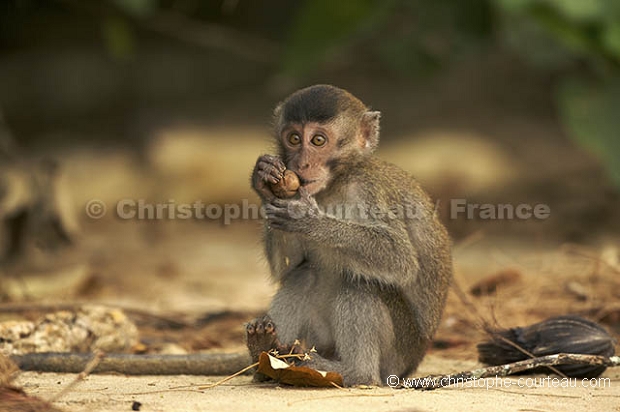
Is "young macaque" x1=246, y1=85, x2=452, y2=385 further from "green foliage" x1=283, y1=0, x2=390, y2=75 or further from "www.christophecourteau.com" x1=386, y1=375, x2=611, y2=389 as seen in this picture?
"green foliage" x1=283, y1=0, x2=390, y2=75

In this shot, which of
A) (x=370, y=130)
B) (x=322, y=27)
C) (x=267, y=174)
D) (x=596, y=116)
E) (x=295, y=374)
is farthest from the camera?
(x=322, y=27)

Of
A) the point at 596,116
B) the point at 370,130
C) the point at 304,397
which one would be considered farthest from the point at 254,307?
the point at 596,116

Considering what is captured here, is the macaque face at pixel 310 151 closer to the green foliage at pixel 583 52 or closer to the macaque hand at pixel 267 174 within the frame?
the macaque hand at pixel 267 174

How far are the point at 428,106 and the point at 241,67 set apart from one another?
3.27 meters

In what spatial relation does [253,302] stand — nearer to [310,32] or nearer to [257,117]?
[310,32]

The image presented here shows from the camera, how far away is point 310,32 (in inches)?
474

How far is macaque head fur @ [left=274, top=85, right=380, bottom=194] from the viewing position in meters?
5.99

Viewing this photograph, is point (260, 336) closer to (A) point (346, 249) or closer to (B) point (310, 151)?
(A) point (346, 249)

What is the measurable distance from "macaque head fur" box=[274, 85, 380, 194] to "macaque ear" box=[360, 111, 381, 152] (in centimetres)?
10

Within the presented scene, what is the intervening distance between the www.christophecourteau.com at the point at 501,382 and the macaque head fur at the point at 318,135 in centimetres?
141

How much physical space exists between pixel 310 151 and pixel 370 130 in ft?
1.98

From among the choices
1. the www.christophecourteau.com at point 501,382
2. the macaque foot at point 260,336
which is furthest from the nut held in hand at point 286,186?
the www.christophecourteau.com at point 501,382

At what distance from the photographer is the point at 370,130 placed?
640 centimetres

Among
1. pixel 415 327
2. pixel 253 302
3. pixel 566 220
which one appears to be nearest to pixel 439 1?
pixel 566 220
